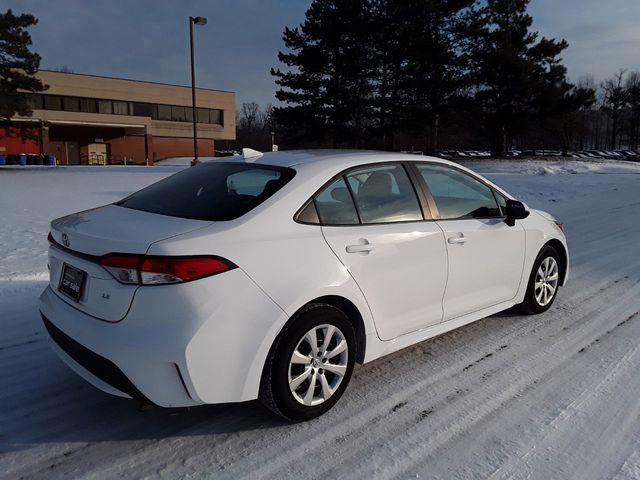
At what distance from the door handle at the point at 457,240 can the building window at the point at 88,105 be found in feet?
181

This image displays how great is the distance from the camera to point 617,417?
3.01 metres

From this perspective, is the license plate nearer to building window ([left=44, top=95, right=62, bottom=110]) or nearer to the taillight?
the taillight

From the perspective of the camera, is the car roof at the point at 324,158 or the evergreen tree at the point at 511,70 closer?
the car roof at the point at 324,158

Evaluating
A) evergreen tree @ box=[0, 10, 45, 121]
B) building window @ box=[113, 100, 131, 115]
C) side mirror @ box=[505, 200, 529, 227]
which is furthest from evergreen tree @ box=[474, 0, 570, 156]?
building window @ box=[113, 100, 131, 115]

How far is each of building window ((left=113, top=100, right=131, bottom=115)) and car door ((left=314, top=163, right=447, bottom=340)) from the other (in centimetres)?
5577

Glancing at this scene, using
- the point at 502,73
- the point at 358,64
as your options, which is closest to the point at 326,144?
the point at 358,64

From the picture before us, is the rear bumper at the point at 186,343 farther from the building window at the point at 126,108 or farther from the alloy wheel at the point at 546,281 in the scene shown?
the building window at the point at 126,108

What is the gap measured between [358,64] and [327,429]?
3042 centimetres

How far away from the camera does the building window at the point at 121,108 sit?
53438 millimetres

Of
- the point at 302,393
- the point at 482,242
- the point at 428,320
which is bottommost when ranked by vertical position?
the point at 302,393

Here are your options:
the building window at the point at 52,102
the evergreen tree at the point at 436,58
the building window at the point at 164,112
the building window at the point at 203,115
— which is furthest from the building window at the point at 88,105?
the evergreen tree at the point at 436,58

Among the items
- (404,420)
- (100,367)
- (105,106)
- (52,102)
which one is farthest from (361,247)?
(105,106)

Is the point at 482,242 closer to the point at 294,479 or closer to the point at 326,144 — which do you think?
the point at 294,479

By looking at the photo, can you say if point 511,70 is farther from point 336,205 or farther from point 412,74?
point 336,205
